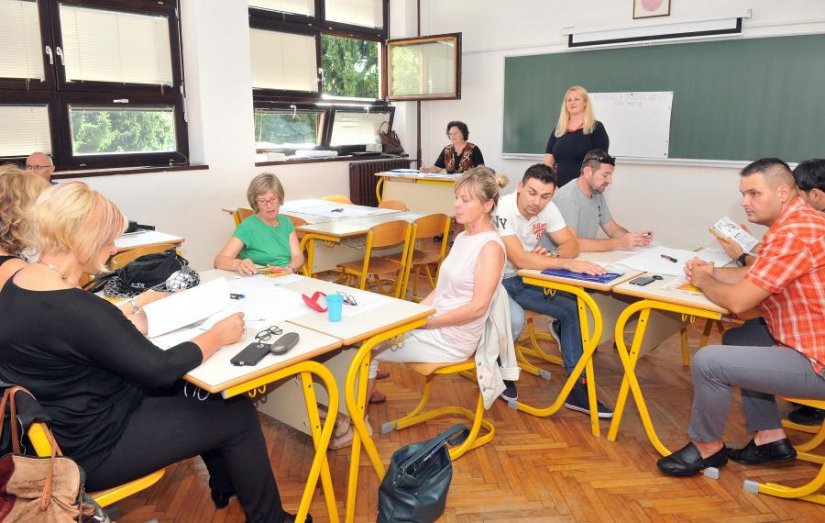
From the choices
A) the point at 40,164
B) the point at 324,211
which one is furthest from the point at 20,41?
the point at 324,211

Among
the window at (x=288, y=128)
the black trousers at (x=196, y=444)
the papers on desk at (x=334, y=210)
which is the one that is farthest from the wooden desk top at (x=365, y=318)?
the window at (x=288, y=128)

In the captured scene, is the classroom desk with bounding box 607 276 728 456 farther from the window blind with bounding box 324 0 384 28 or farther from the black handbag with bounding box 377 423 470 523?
the window blind with bounding box 324 0 384 28

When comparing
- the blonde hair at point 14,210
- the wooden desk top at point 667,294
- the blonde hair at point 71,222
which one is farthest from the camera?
the wooden desk top at point 667,294

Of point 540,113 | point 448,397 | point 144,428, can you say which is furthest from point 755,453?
point 540,113

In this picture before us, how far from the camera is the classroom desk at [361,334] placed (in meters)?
1.97

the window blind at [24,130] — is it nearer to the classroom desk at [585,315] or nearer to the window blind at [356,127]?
the window blind at [356,127]

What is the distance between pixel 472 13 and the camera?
638 centimetres

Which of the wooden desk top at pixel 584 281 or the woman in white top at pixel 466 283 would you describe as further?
the wooden desk top at pixel 584 281

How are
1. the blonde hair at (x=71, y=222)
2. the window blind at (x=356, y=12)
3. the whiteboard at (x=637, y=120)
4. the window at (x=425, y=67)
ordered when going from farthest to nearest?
1. the window blind at (x=356, y=12)
2. the window at (x=425, y=67)
3. the whiteboard at (x=637, y=120)
4. the blonde hair at (x=71, y=222)

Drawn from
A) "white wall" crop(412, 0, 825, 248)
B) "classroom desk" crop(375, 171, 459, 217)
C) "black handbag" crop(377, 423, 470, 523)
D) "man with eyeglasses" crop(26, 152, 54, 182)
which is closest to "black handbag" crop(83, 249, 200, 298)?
"black handbag" crop(377, 423, 470, 523)

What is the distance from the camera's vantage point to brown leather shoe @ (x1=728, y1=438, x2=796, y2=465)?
8.29 ft

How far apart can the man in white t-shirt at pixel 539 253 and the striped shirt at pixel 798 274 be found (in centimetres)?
82

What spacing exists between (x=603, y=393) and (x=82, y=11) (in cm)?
455

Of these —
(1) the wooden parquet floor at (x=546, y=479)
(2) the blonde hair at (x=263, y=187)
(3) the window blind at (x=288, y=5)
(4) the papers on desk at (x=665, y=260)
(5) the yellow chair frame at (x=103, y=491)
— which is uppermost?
(3) the window blind at (x=288, y=5)
